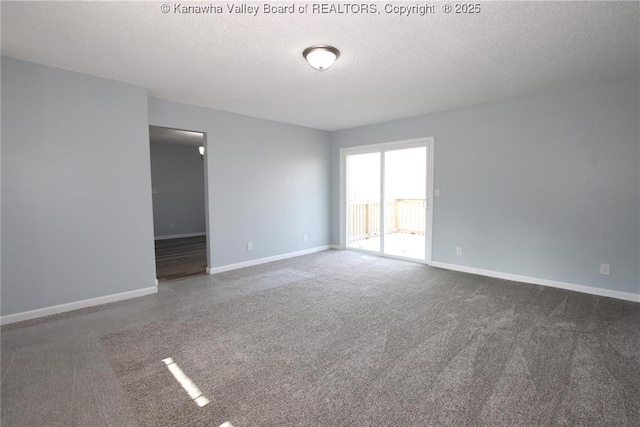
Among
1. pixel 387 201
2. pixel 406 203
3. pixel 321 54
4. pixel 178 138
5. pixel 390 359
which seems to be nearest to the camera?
pixel 390 359

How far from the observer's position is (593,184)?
3363 millimetres

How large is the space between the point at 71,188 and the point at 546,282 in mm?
5524

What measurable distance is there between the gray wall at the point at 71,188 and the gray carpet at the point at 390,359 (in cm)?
100

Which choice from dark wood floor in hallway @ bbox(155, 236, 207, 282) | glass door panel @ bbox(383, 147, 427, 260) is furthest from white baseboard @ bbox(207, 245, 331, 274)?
glass door panel @ bbox(383, 147, 427, 260)

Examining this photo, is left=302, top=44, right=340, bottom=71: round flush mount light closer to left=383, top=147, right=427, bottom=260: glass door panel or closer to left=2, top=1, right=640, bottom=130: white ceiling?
left=2, top=1, right=640, bottom=130: white ceiling

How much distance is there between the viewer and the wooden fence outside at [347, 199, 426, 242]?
671cm

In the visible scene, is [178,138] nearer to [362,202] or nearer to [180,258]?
[180,258]

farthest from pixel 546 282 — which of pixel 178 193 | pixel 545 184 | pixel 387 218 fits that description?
pixel 178 193

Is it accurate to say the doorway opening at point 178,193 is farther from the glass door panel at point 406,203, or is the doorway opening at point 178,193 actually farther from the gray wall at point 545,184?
the gray wall at point 545,184

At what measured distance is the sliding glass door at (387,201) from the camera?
550 centimetres

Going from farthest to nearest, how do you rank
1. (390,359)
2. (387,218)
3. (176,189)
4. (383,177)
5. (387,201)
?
(176,189), (387,218), (387,201), (383,177), (390,359)

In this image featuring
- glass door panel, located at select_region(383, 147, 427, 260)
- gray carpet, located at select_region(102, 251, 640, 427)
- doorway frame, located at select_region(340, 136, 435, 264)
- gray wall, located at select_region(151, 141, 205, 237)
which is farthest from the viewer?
gray wall, located at select_region(151, 141, 205, 237)

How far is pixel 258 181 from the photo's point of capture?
4930 millimetres

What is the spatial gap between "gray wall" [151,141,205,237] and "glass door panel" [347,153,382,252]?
14.6 ft
